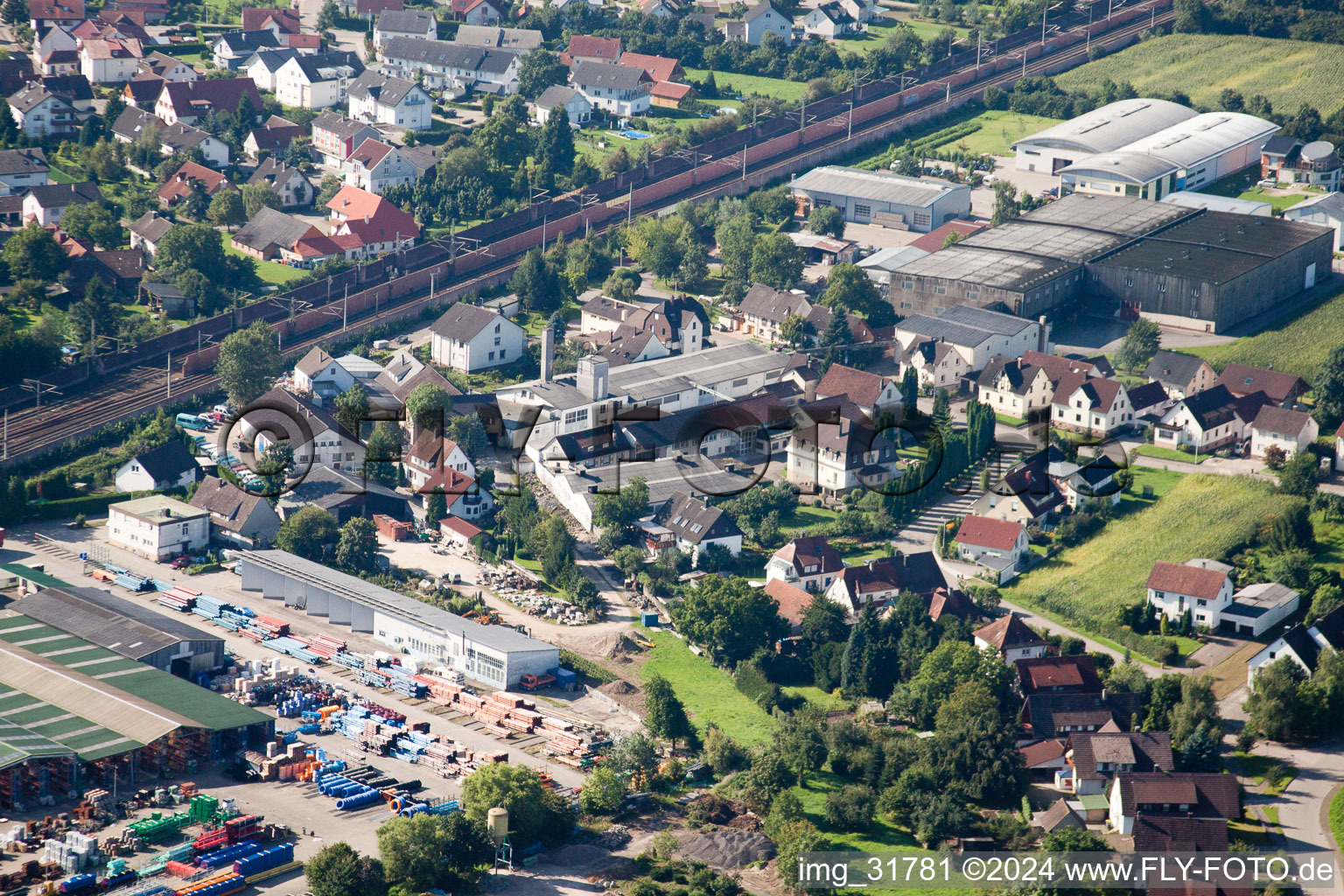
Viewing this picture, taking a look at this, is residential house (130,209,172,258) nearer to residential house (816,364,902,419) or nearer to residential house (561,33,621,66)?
residential house (816,364,902,419)

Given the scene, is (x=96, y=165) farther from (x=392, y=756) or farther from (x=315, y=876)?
(x=315, y=876)

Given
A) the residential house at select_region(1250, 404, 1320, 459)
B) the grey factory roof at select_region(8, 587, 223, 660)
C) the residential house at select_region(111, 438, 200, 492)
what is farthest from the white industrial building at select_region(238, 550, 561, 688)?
the residential house at select_region(1250, 404, 1320, 459)

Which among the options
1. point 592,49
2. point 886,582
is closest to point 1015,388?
point 886,582

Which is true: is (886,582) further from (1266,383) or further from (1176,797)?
(1266,383)

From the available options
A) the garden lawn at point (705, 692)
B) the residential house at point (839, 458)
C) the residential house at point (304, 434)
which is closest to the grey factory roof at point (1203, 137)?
the residential house at point (839, 458)

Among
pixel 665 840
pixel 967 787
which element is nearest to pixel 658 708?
pixel 665 840

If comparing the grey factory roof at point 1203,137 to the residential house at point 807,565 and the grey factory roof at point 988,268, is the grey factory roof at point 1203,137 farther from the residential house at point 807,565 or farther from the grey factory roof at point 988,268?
the residential house at point 807,565

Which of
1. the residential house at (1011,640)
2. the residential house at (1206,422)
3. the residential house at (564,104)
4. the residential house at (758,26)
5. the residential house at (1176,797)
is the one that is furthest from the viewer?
the residential house at (758,26)
